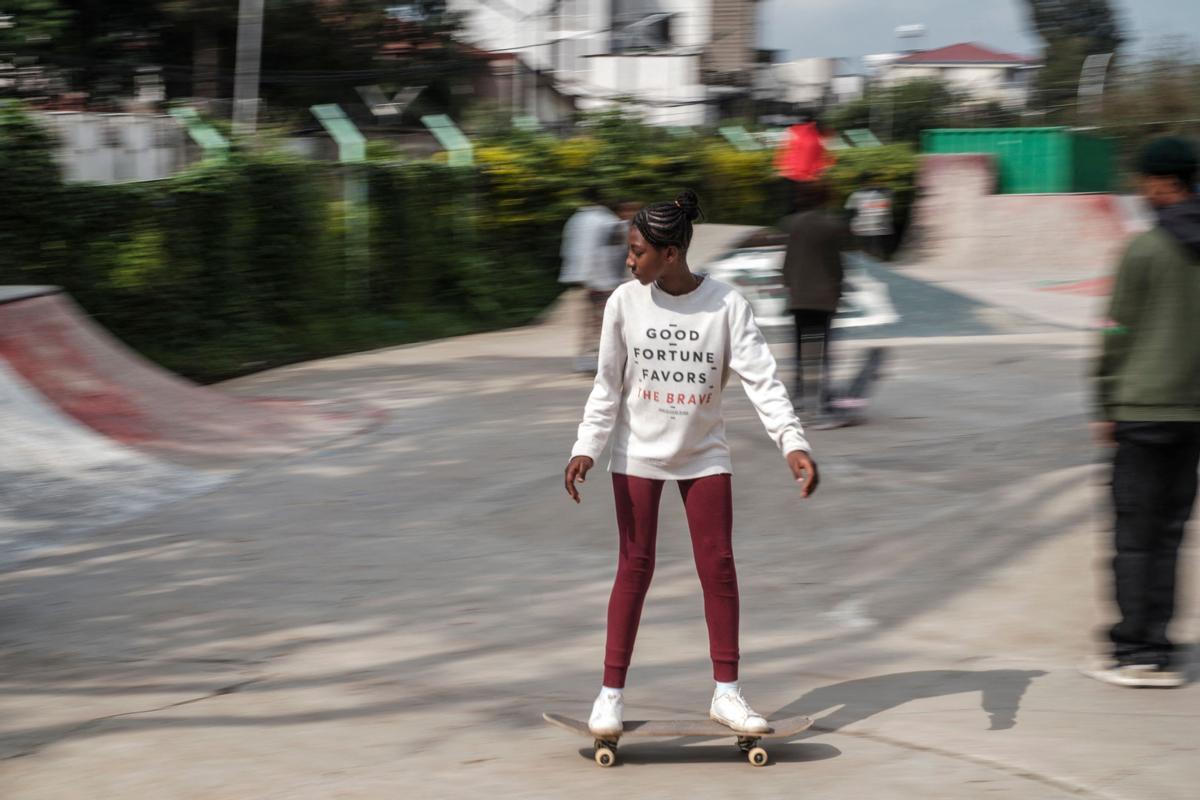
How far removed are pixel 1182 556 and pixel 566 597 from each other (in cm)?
268

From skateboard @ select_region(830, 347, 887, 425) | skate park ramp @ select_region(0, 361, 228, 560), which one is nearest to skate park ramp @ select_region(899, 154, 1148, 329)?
skateboard @ select_region(830, 347, 887, 425)

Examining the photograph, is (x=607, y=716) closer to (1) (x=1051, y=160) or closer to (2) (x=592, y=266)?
(2) (x=592, y=266)

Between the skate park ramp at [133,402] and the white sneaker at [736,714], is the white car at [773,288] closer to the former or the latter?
the skate park ramp at [133,402]

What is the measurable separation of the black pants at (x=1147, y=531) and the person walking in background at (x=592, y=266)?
23.0ft

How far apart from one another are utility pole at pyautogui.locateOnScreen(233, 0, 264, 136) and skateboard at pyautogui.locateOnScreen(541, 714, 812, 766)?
837 inches

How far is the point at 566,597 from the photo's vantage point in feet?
20.0

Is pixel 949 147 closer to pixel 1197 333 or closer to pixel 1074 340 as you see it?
pixel 1074 340

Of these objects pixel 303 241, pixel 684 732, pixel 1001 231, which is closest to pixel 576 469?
pixel 684 732

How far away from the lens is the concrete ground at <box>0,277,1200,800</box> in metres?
3.97

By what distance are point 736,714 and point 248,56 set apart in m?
25.9

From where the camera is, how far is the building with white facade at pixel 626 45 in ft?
124

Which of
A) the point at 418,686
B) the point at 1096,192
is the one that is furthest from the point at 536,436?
the point at 1096,192

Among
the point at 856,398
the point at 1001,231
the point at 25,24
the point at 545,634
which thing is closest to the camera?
the point at 545,634

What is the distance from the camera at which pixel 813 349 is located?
9359 millimetres
